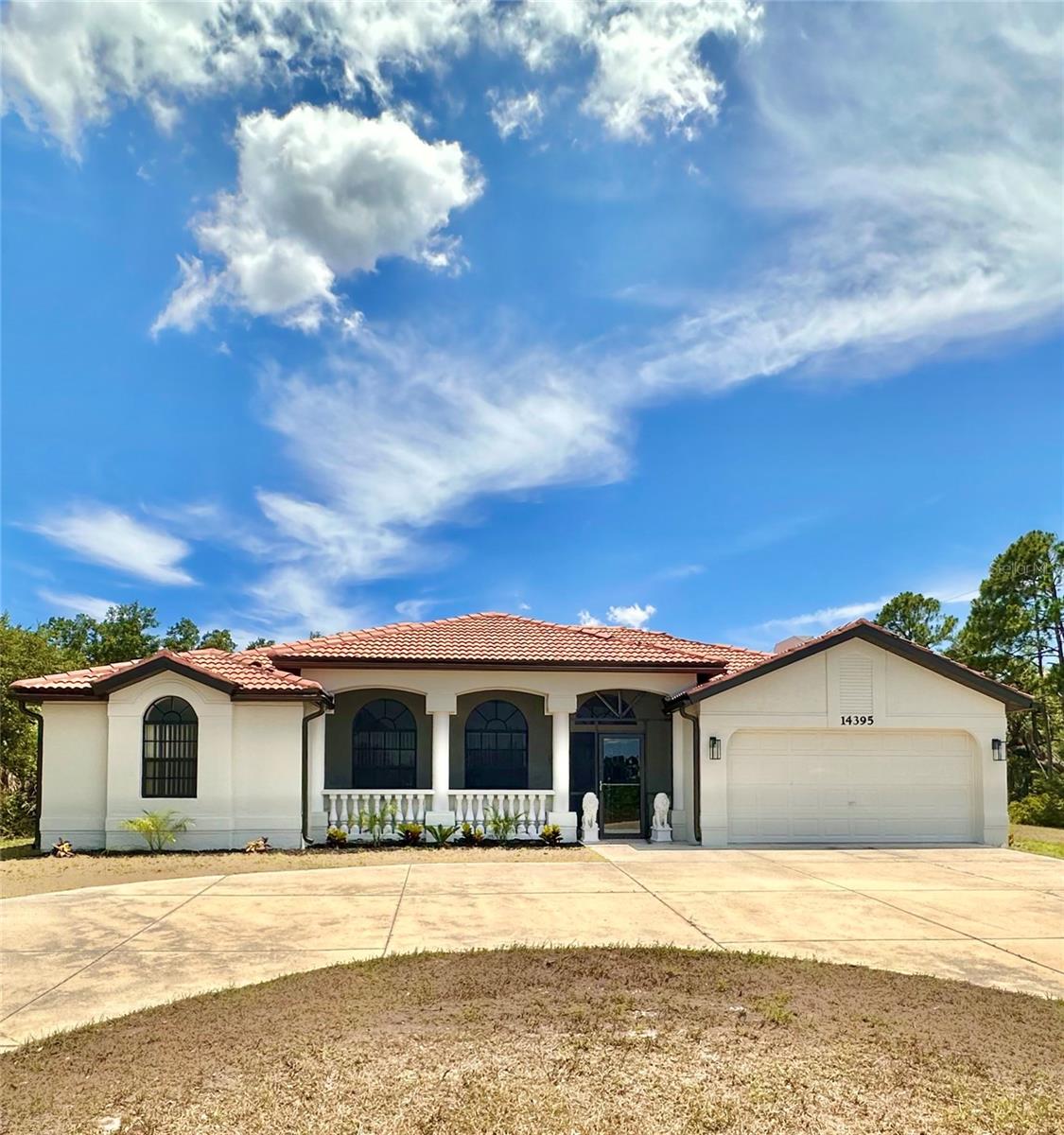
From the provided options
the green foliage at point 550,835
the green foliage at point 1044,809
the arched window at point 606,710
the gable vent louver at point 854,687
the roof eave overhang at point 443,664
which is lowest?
the green foliage at point 1044,809

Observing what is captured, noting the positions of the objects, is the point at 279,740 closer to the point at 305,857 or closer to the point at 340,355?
the point at 305,857

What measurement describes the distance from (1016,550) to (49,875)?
33.6m

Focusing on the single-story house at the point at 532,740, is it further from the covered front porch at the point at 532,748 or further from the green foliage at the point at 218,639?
the green foliage at the point at 218,639

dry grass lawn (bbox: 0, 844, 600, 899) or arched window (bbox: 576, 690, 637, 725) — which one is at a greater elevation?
arched window (bbox: 576, 690, 637, 725)

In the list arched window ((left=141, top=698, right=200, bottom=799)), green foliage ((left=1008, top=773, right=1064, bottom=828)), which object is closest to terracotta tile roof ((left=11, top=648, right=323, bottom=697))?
arched window ((left=141, top=698, right=200, bottom=799))

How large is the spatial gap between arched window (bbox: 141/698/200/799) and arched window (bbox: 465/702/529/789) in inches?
219

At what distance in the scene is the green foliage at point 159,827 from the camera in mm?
14859

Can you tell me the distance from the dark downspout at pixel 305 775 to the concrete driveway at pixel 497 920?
2709mm

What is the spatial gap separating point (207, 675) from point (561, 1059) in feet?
37.3

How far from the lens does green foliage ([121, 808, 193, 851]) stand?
14.9 metres

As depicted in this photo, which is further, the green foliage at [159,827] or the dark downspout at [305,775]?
the dark downspout at [305,775]

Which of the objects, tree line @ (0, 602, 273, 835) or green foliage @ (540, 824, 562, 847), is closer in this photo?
green foliage @ (540, 824, 562, 847)

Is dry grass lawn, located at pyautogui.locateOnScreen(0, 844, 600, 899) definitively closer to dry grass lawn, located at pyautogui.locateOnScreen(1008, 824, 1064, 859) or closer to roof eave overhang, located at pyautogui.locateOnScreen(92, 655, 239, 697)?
roof eave overhang, located at pyautogui.locateOnScreen(92, 655, 239, 697)

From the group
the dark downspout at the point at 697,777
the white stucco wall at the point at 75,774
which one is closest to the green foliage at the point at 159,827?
the white stucco wall at the point at 75,774
